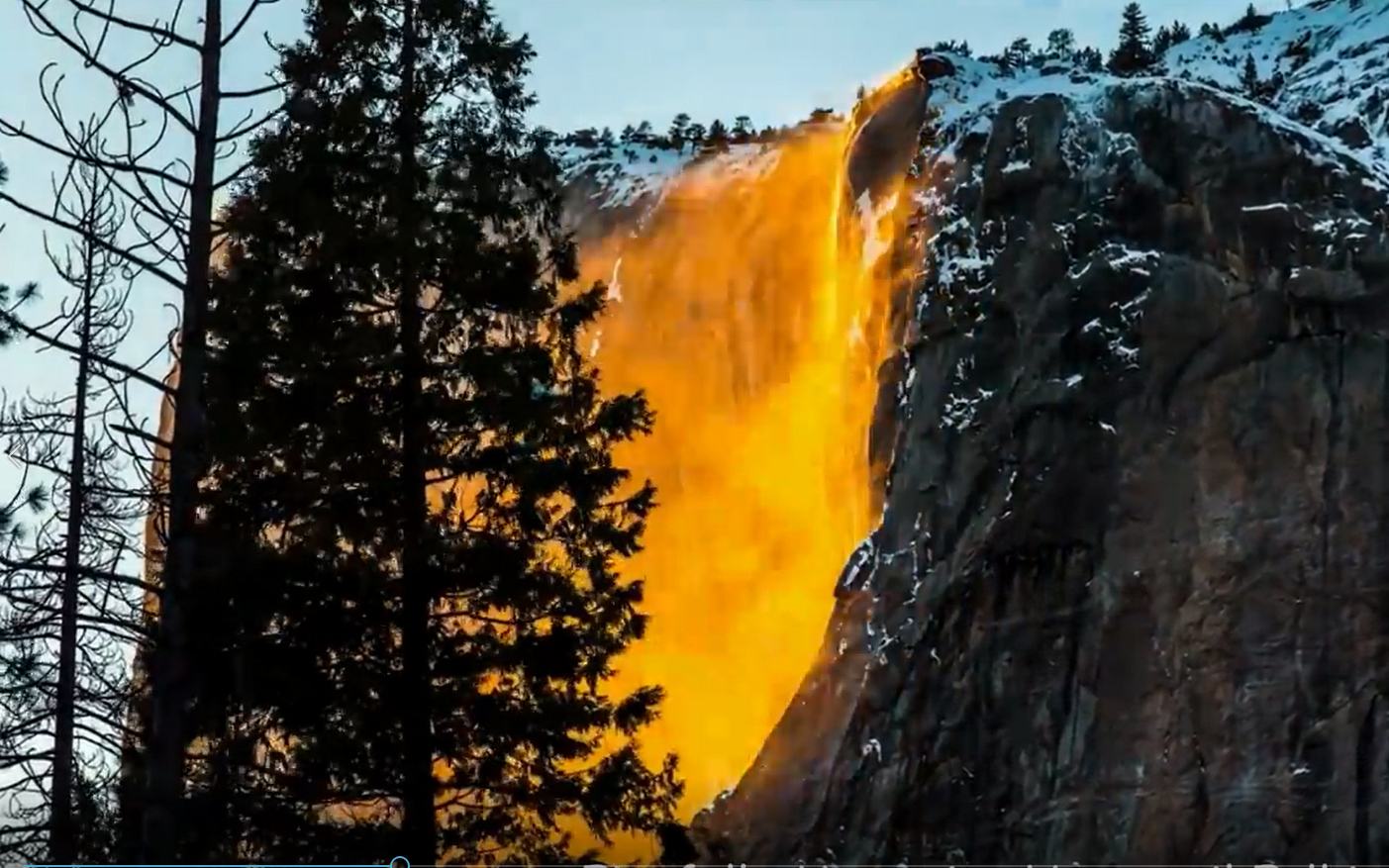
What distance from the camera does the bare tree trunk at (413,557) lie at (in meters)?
10.7

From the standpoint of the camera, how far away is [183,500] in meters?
7.54

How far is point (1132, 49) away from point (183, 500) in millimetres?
21607

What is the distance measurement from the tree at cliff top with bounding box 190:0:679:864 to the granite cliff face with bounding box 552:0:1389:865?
230 inches

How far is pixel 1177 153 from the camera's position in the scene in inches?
747

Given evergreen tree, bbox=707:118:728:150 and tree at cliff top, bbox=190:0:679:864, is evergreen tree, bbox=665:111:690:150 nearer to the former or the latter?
evergreen tree, bbox=707:118:728:150

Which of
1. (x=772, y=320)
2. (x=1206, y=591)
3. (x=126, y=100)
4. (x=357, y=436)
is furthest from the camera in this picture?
(x=772, y=320)

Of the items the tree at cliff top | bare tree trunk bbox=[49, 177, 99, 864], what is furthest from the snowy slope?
bare tree trunk bbox=[49, 177, 99, 864]

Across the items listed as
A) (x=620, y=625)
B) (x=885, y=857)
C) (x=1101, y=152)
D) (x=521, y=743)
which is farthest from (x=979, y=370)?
(x=521, y=743)

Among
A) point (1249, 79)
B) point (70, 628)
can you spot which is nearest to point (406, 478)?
point (70, 628)

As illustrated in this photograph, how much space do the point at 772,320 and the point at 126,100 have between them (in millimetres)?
19451

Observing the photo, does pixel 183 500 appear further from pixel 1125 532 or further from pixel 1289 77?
pixel 1289 77

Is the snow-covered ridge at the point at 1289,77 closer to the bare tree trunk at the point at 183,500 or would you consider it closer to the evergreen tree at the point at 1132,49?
the evergreen tree at the point at 1132,49

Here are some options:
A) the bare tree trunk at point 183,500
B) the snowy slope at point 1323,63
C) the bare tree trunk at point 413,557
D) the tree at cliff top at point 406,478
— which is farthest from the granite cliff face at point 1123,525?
the bare tree trunk at point 183,500

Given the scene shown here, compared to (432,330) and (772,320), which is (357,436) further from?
(772,320)
